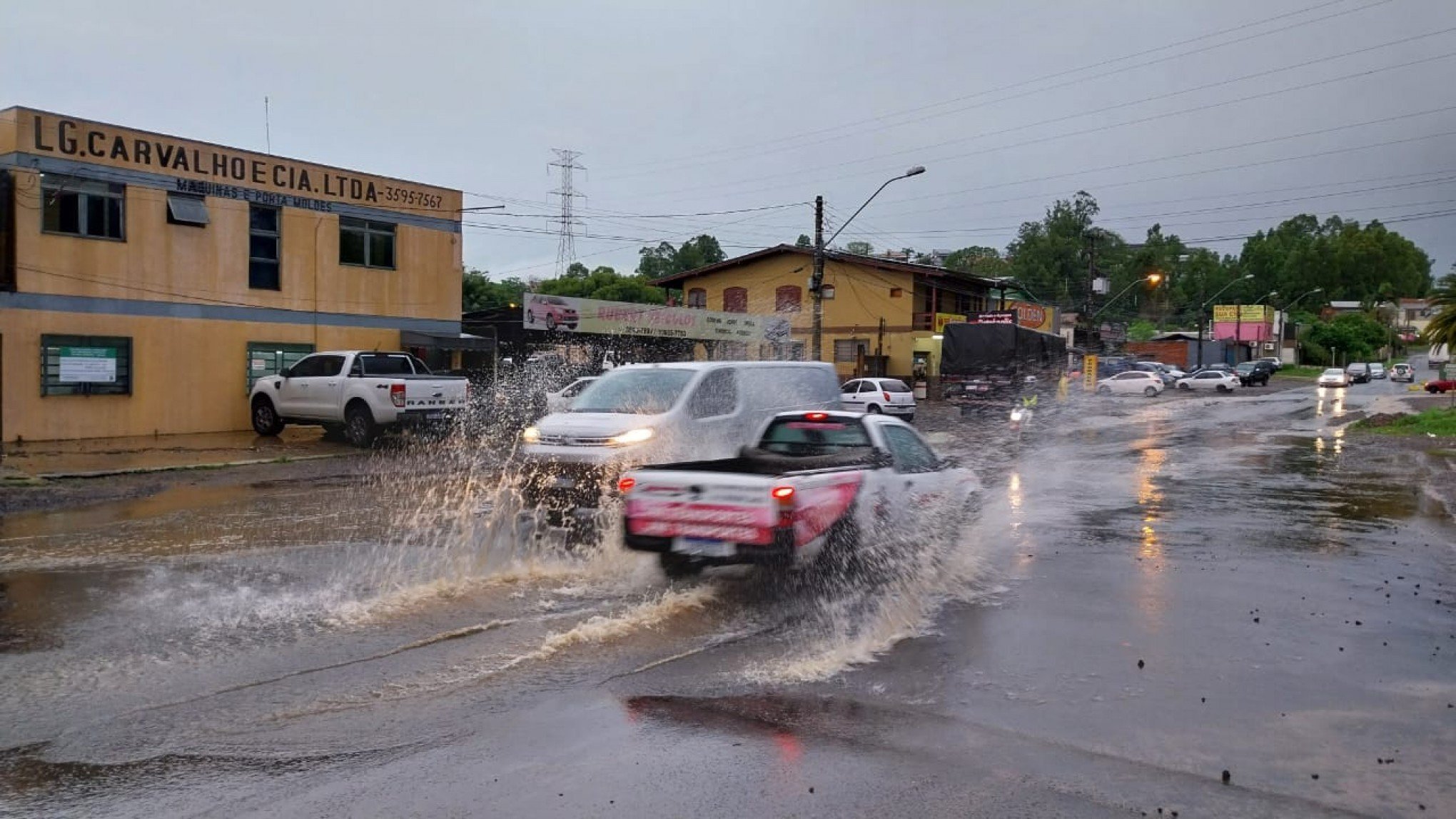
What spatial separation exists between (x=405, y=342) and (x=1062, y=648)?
23.0 metres

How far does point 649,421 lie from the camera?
11328 millimetres

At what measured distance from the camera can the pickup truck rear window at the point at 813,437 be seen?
940 centimetres

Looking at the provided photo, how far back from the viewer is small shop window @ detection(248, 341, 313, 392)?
23781 millimetres

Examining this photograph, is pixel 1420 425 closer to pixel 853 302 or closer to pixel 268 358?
pixel 853 302

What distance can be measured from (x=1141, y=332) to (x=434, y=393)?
91007 mm

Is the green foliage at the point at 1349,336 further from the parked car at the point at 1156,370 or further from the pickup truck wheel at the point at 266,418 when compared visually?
the pickup truck wheel at the point at 266,418

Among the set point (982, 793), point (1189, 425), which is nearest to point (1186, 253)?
point (1189, 425)

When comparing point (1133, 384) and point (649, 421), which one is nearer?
point (649, 421)

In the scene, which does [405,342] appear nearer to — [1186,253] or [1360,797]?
[1360,797]

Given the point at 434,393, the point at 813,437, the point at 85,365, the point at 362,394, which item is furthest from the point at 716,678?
the point at 85,365

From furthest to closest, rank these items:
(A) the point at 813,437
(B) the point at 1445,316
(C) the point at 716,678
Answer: (B) the point at 1445,316 → (A) the point at 813,437 → (C) the point at 716,678

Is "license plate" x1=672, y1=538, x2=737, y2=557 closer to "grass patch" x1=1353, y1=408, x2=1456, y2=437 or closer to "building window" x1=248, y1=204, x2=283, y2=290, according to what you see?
"building window" x1=248, y1=204, x2=283, y2=290

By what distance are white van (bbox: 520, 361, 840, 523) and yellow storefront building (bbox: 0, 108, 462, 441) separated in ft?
44.2

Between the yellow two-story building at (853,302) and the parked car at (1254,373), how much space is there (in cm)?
2152
